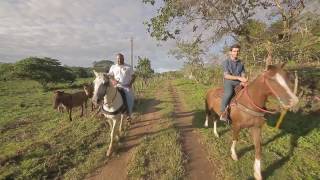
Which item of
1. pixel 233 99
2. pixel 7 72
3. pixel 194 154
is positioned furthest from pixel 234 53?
pixel 7 72

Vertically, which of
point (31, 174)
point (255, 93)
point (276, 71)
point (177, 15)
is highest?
point (177, 15)

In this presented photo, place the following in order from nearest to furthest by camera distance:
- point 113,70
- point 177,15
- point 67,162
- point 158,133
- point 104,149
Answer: point 67,162 → point 104,149 → point 113,70 → point 158,133 → point 177,15

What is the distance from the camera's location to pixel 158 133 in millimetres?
11820

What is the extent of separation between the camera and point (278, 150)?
31.3 feet

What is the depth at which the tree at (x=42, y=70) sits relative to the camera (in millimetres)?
56106

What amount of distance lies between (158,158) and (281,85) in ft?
12.9

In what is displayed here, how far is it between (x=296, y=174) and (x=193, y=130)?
510cm

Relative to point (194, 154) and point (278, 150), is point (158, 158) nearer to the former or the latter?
point (194, 154)

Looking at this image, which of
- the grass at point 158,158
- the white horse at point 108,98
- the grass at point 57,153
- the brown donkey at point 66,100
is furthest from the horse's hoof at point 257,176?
the brown donkey at point 66,100

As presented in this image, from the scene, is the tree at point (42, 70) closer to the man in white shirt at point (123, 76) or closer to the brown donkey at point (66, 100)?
the brown donkey at point (66, 100)

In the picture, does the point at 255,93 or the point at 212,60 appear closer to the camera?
the point at 255,93

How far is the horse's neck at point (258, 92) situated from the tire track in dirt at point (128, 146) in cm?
358

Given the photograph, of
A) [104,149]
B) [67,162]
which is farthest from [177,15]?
[67,162]

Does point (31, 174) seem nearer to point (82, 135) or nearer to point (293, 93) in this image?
point (82, 135)
